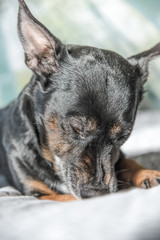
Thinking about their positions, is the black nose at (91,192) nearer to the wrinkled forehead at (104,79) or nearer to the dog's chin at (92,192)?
the dog's chin at (92,192)

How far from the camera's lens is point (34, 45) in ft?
7.59

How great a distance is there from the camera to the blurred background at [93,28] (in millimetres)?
4492

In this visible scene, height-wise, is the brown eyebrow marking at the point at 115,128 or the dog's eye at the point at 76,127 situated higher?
the dog's eye at the point at 76,127

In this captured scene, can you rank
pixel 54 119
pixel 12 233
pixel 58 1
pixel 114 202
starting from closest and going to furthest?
pixel 12 233
pixel 114 202
pixel 54 119
pixel 58 1

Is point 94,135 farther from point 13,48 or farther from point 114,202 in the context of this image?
point 13,48

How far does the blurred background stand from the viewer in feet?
14.7

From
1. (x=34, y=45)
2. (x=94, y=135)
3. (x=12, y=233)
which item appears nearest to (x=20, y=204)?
(x=12, y=233)

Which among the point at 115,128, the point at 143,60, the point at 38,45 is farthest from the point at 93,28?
the point at 115,128

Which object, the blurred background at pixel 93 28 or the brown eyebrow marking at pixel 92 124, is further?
the blurred background at pixel 93 28

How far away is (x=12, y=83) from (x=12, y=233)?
3266 mm

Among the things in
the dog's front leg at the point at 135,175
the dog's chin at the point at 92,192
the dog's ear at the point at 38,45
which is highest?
the dog's ear at the point at 38,45

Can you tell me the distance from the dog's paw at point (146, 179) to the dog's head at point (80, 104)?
0.21 m

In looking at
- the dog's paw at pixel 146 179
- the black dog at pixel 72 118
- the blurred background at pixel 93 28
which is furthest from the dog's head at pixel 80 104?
the blurred background at pixel 93 28

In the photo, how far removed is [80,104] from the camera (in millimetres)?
2115
